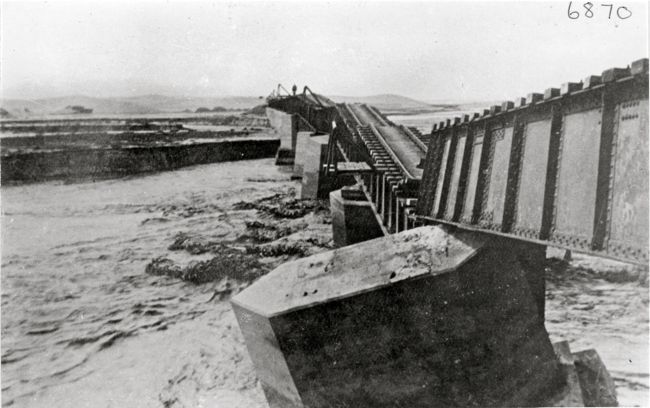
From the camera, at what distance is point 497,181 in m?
4.41

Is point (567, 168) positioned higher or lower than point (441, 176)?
higher

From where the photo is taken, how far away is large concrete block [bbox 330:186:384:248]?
34.5 feet

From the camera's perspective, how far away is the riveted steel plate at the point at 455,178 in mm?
5117

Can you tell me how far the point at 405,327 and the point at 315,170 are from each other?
12367 millimetres

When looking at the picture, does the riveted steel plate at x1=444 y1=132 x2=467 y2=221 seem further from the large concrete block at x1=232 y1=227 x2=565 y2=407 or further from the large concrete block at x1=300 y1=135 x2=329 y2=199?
the large concrete block at x1=300 y1=135 x2=329 y2=199

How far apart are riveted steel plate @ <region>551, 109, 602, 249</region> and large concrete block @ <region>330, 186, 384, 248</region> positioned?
22.3ft

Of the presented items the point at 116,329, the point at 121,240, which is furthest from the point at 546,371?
the point at 121,240

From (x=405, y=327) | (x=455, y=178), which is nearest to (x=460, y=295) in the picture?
(x=405, y=327)

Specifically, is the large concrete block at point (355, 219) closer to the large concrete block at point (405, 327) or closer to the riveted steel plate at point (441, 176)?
the riveted steel plate at point (441, 176)

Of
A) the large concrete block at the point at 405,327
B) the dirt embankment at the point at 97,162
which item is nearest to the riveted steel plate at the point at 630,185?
the large concrete block at the point at 405,327

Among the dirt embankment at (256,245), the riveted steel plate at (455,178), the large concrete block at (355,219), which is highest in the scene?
the riveted steel plate at (455,178)

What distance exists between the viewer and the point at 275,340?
4.68 m

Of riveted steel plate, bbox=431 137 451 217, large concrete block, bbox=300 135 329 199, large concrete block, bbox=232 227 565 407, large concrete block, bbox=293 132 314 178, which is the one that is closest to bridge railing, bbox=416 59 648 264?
riveted steel plate, bbox=431 137 451 217

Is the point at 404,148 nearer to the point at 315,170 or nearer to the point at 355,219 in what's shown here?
the point at 355,219
